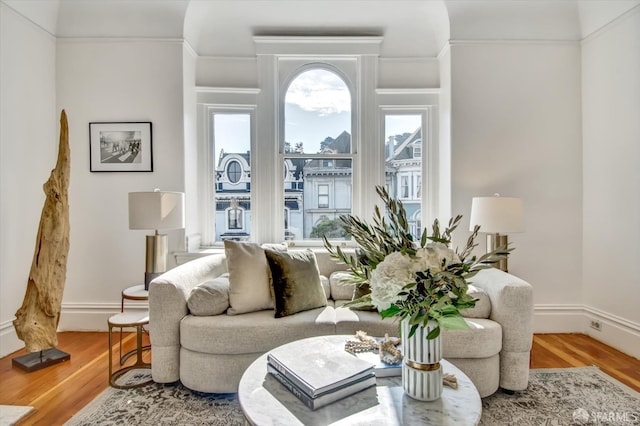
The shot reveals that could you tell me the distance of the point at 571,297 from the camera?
130 inches

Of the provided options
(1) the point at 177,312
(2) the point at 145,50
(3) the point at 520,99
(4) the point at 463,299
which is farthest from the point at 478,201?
(2) the point at 145,50

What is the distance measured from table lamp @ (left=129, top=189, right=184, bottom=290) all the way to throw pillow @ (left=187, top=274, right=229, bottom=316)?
0.64 meters

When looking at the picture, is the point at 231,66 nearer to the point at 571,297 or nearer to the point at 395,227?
the point at 395,227

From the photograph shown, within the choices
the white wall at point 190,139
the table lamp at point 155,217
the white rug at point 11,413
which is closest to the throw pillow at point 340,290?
the table lamp at point 155,217

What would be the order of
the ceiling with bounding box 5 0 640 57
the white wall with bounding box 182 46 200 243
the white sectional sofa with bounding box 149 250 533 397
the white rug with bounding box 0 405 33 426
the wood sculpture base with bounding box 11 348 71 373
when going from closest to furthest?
the white rug with bounding box 0 405 33 426 → the white sectional sofa with bounding box 149 250 533 397 → the wood sculpture base with bounding box 11 348 71 373 → the ceiling with bounding box 5 0 640 57 → the white wall with bounding box 182 46 200 243

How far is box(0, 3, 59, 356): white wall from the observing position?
9.00ft

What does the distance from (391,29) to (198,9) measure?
1852mm

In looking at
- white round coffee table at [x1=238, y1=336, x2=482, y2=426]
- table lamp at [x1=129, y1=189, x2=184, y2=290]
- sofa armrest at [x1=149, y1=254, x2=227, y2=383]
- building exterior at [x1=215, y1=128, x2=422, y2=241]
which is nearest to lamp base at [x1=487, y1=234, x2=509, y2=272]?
building exterior at [x1=215, y1=128, x2=422, y2=241]

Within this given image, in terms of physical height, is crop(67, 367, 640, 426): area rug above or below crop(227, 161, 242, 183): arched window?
below

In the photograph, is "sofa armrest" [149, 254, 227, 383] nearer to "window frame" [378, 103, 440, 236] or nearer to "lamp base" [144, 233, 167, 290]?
"lamp base" [144, 233, 167, 290]

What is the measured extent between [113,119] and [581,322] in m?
4.65

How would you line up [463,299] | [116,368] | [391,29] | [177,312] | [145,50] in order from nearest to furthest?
1. [463,299]
2. [177,312]
3. [116,368]
4. [145,50]
5. [391,29]

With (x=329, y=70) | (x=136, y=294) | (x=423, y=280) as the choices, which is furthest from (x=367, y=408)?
(x=329, y=70)

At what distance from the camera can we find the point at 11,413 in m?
1.95
